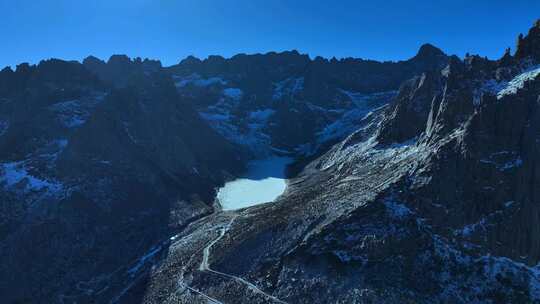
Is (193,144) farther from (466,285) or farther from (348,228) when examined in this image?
(466,285)

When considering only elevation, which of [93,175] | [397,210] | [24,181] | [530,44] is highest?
[530,44]

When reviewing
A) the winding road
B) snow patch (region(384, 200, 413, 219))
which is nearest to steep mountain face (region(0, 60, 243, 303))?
the winding road

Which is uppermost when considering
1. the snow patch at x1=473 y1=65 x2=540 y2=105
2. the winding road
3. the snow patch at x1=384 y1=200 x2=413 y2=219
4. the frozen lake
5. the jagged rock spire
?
the jagged rock spire

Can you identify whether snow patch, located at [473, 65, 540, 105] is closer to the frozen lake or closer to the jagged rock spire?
the jagged rock spire

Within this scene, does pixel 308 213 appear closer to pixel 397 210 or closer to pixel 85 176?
pixel 397 210

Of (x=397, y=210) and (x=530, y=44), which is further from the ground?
(x=530, y=44)

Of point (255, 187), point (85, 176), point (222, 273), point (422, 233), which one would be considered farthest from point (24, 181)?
point (422, 233)
